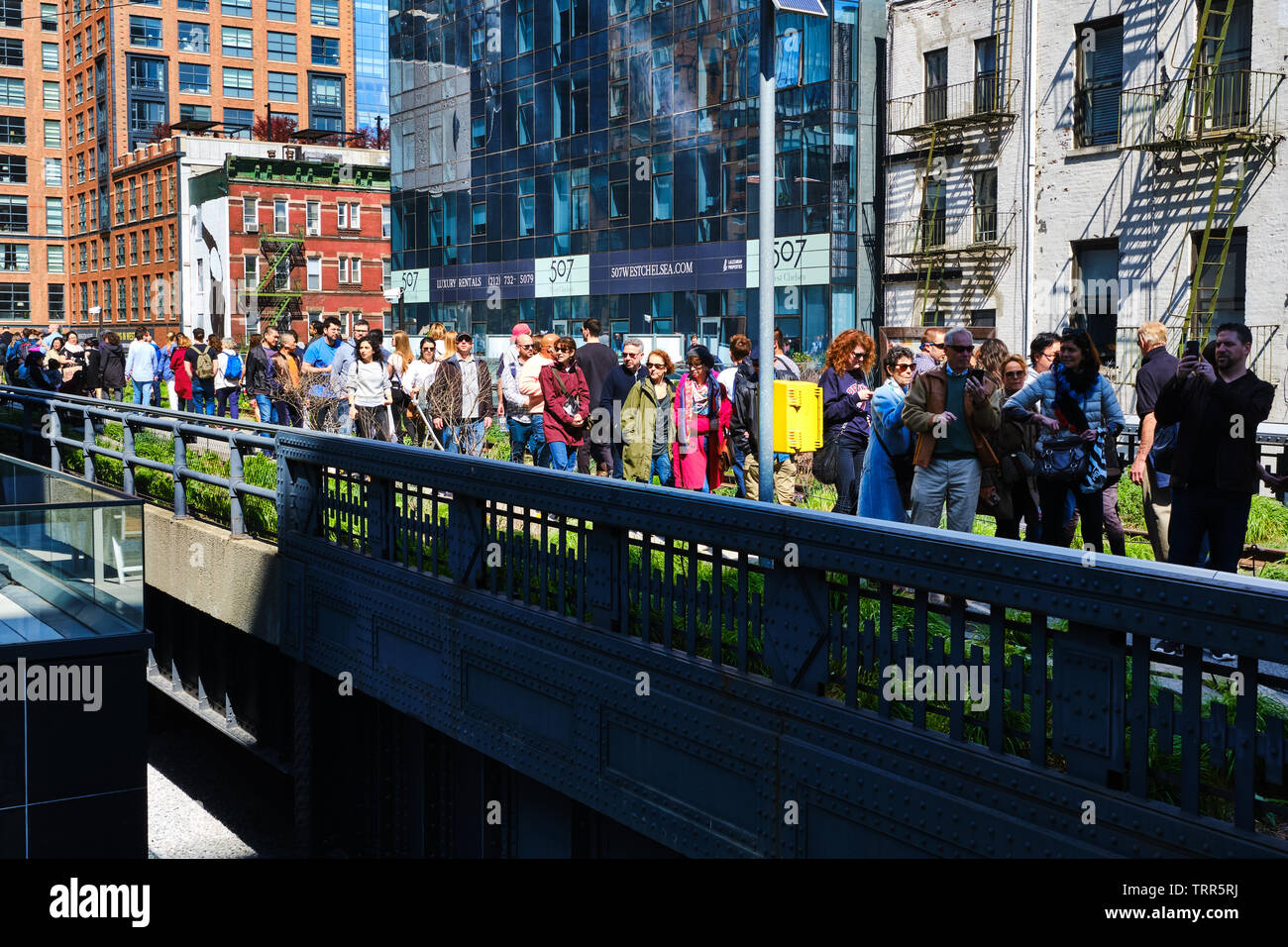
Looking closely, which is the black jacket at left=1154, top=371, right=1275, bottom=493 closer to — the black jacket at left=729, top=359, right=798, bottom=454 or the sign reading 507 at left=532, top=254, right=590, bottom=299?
the black jacket at left=729, top=359, right=798, bottom=454

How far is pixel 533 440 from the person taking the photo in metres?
14.2

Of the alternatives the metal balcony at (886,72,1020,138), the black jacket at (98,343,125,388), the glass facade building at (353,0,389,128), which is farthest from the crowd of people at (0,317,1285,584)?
the glass facade building at (353,0,389,128)

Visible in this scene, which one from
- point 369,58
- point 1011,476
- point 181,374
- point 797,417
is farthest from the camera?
point 369,58

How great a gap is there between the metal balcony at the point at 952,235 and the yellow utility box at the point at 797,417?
59.2 ft

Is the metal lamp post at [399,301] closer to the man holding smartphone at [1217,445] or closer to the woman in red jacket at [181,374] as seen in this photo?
the woman in red jacket at [181,374]

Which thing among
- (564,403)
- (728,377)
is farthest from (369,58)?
(564,403)

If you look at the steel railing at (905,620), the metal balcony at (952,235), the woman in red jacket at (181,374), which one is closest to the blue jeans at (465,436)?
the steel railing at (905,620)

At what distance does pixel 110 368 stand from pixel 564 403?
46.3ft

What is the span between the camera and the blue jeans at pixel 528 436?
46.2ft

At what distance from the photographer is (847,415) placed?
1170cm

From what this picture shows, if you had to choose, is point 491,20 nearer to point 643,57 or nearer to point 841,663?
point 643,57

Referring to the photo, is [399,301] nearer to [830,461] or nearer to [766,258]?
[830,461]

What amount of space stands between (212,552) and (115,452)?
10.3 feet

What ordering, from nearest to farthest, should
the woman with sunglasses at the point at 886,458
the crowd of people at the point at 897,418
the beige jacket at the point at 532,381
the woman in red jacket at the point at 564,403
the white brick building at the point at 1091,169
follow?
the crowd of people at the point at 897,418, the woman with sunglasses at the point at 886,458, the woman in red jacket at the point at 564,403, the beige jacket at the point at 532,381, the white brick building at the point at 1091,169
